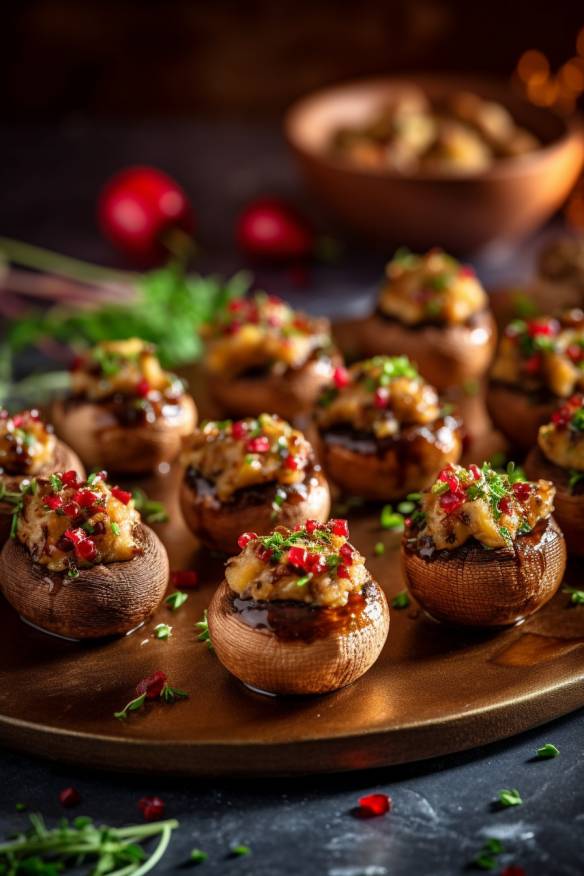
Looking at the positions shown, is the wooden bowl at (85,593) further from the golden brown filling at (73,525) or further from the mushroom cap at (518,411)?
the mushroom cap at (518,411)

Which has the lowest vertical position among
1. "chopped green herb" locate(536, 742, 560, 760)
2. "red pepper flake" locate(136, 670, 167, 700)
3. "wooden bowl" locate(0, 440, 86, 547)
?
"red pepper flake" locate(136, 670, 167, 700)

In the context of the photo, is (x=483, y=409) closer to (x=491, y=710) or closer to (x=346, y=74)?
(x=491, y=710)

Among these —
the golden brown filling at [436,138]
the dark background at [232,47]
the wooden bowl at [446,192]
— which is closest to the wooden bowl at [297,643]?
the wooden bowl at [446,192]

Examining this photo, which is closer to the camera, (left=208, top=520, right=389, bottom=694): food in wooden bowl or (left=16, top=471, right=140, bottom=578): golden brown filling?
(left=208, top=520, right=389, bottom=694): food in wooden bowl

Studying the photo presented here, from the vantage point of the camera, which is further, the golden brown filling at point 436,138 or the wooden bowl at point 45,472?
the golden brown filling at point 436,138

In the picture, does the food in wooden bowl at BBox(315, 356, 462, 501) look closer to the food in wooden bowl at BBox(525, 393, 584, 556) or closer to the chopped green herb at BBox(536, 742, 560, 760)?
the food in wooden bowl at BBox(525, 393, 584, 556)

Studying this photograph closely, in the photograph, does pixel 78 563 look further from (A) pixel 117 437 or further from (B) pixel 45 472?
(A) pixel 117 437

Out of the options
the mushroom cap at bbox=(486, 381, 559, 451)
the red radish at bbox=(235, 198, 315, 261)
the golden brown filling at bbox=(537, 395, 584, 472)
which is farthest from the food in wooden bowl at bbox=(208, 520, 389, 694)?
the red radish at bbox=(235, 198, 315, 261)
